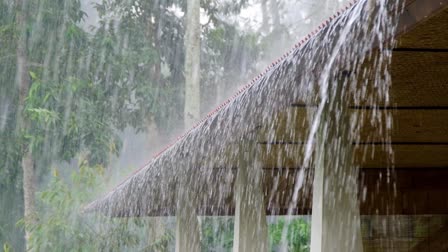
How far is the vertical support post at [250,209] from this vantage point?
4.35m

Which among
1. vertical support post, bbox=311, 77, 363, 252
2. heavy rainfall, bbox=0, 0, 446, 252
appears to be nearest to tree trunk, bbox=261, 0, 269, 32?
heavy rainfall, bbox=0, 0, 446, 252

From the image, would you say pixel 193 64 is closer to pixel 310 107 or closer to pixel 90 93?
pixel 90 93

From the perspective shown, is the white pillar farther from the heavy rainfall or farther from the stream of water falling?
the stream of water falling

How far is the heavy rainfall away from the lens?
299 cm

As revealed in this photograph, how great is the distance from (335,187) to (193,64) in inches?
487

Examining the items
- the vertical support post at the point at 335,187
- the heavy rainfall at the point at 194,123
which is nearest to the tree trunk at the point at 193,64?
the heavy rainfall at the point at 194,123

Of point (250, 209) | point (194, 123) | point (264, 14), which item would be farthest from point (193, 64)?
point (250, 209)

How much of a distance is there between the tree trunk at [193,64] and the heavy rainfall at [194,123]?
0.09 ft

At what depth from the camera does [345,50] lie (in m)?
2.36

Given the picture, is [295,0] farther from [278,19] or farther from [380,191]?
[380,191]

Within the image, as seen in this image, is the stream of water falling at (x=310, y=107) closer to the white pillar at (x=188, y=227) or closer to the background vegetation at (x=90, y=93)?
the white pillar at (x=188, y=227)

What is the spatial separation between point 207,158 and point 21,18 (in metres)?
12.1

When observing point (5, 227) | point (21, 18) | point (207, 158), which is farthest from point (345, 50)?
point (5, 227)

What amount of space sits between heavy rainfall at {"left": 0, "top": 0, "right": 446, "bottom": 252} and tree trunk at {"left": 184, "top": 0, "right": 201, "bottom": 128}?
0.09 ft
